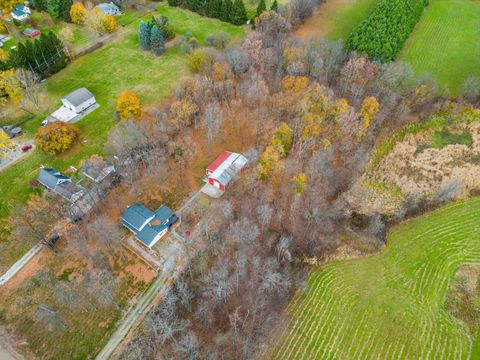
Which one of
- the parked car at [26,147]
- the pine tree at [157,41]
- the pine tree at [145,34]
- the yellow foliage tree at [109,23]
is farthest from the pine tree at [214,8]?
the parked car at [26,147]

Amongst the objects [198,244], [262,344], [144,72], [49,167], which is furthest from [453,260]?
[144,72]

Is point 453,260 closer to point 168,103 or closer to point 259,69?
point 259,69

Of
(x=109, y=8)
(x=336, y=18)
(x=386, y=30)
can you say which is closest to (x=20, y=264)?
(x=109, y=8)

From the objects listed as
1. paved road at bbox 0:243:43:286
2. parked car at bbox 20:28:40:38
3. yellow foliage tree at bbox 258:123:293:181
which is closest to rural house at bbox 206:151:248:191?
yellow foliage tree at bbox 258:123:293:181

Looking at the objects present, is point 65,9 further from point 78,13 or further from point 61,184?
point 61,184

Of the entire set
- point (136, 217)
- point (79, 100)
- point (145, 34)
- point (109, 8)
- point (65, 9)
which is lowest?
point (136, 217)

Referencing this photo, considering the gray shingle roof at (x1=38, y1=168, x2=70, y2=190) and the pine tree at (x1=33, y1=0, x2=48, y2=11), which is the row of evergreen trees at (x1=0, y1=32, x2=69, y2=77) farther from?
the gray shingle roof at (x1=38, y1=168, x2=70, y2=190)

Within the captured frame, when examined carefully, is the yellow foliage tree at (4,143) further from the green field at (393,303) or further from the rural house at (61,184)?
the green field at (393,303)
